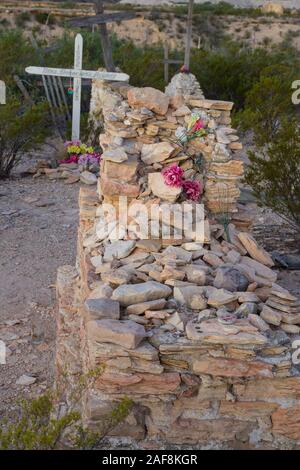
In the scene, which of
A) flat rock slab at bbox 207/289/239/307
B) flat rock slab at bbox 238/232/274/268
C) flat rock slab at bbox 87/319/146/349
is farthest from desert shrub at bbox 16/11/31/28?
flat rock slab at bbox 87/319/146/349

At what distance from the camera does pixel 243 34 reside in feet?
110

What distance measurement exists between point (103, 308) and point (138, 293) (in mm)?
234

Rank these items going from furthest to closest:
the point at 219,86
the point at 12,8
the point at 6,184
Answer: the point at 12,8 < the point at 219,86 < the point at 6,184

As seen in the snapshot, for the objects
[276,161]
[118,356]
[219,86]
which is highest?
[118,356]

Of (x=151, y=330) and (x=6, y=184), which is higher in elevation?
(x=151, y=330)

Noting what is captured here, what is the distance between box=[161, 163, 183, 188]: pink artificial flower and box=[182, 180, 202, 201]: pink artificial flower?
7 cm

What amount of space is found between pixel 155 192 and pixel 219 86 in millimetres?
11662

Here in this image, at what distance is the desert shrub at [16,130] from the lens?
10406 mm

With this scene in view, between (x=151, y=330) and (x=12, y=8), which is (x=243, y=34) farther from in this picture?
(x=151, y=330)

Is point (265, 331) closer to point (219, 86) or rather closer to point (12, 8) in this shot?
point (219, 86)

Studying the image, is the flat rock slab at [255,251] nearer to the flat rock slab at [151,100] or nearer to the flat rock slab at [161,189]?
the flat rock slab at [161,189]
